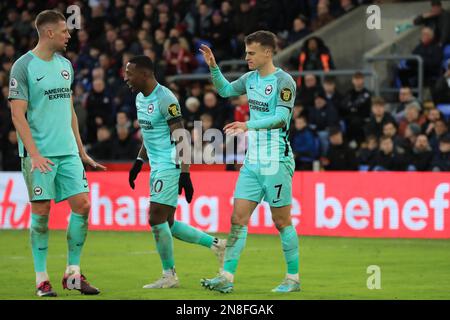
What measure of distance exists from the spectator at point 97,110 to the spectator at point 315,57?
4.21 m

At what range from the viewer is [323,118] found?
20000mm

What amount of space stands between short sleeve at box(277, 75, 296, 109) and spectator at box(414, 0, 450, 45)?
11.2 meters

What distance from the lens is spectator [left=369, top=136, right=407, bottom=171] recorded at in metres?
18.1

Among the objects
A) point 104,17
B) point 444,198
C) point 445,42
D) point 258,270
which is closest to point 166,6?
point 104,17

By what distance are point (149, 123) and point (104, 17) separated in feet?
52.9

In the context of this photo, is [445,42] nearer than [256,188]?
No

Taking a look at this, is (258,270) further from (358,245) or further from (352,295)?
(358,245)

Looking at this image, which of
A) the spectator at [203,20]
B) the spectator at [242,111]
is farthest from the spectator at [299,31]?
the spectator at [242,111]

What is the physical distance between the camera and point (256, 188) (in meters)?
9.93

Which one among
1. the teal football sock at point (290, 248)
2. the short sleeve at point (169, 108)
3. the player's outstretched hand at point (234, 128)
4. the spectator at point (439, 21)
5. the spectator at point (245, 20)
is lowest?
the teal football sock at point (290, 248)

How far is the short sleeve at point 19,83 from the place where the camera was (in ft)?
31.1

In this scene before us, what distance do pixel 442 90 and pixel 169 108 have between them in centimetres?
1035

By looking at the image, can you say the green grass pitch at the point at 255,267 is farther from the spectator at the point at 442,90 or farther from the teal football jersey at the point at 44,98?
the spectator at the point at 442,90

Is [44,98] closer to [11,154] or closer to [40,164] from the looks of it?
[40,164]
